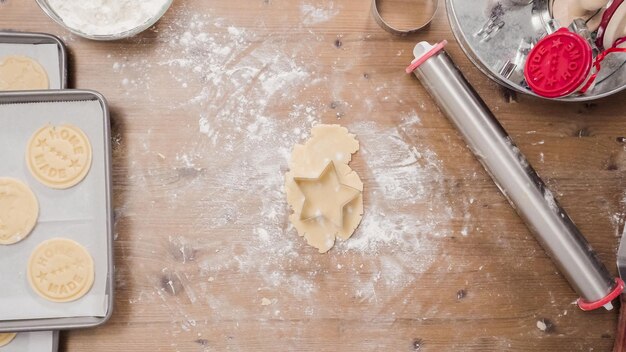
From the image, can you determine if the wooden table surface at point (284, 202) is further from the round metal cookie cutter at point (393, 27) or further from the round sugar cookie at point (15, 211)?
the round sugar cookie at point (15, 211)

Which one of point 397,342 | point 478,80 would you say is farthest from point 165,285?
point 478,80

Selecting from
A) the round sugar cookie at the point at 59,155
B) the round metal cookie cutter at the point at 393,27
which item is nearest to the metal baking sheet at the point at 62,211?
the round sugar cookie at the point at 59,155

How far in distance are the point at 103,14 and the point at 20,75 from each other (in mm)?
198

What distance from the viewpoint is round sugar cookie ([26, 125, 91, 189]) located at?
1.12m

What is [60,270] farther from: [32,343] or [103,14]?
[103,14]

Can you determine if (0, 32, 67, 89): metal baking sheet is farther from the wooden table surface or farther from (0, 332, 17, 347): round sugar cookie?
(0, 332, 17, 347): round sugar cookie

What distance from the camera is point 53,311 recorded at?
1121 mm

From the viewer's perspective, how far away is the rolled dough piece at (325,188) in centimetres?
117

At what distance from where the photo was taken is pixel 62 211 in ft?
3.71

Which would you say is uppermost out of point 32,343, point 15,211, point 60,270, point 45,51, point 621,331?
point 45,51

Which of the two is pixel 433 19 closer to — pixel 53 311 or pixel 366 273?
pixel 366 273

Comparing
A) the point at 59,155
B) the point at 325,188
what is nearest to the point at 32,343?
the point at 59,155

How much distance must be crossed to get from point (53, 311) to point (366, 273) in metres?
0.61

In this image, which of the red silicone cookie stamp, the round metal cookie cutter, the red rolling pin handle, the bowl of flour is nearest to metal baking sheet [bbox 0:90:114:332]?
the bowl of flour
